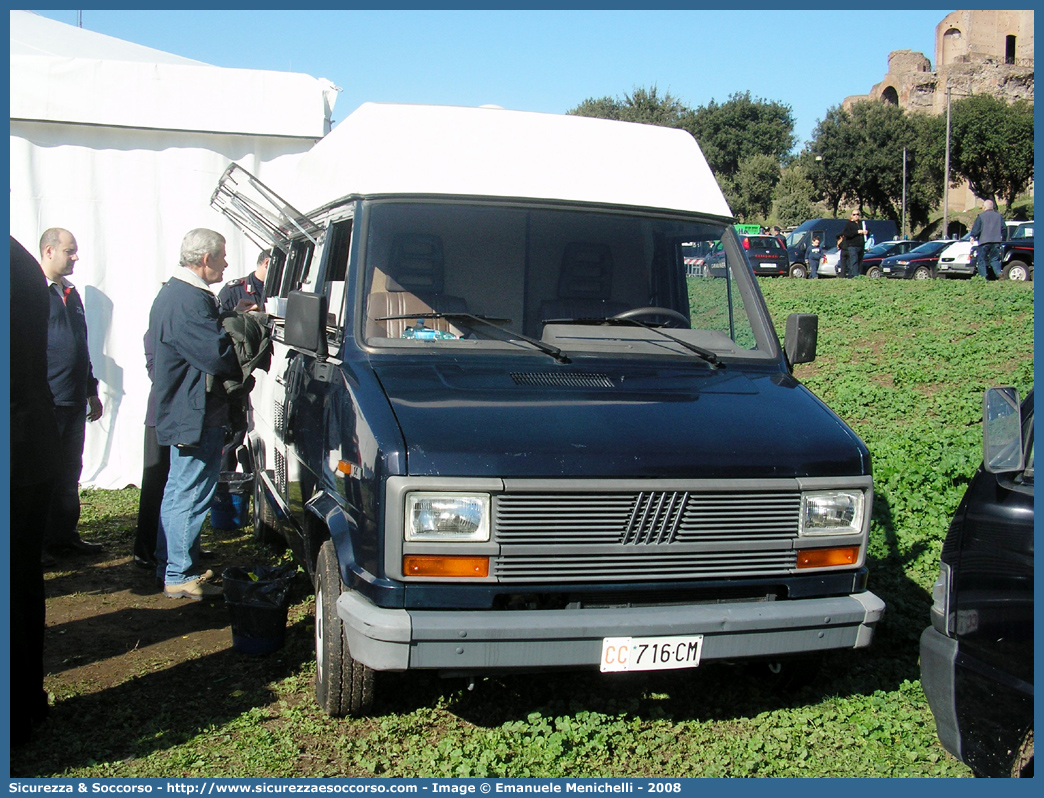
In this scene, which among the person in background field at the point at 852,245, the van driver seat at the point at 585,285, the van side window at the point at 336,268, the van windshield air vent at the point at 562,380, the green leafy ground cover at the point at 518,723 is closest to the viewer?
the green leafy ground cover at the point at 518,723

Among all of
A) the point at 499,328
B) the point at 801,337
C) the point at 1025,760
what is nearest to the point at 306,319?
the point at 499,328

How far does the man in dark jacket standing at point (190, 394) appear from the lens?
18.6 ft

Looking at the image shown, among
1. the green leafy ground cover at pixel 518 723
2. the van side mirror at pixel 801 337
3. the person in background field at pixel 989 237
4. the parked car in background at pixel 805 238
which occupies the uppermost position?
the parked car in background at pixel 805 238

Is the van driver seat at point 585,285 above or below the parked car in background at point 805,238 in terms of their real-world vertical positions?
below

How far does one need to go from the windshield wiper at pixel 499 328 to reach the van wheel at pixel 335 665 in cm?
111

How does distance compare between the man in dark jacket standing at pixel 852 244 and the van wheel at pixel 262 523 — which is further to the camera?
the man in dark jacket standing at pixel 852 244

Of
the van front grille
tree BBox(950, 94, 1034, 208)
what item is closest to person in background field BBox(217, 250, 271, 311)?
the van front grille

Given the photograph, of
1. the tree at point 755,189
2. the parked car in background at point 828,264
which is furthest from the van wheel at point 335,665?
Answer: the tree at point 755,189

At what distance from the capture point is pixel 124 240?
865 cm

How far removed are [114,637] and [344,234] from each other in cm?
260

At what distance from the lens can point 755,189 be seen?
64.2 m

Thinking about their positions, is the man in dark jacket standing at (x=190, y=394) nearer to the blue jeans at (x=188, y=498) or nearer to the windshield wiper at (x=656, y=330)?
the blue jeans at (x=188, y=498)

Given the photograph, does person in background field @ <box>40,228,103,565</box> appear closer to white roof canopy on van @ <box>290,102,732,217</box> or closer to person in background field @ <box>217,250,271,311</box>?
person in background field @ <box>217,250,271,311</box>

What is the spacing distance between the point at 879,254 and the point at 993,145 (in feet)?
103
